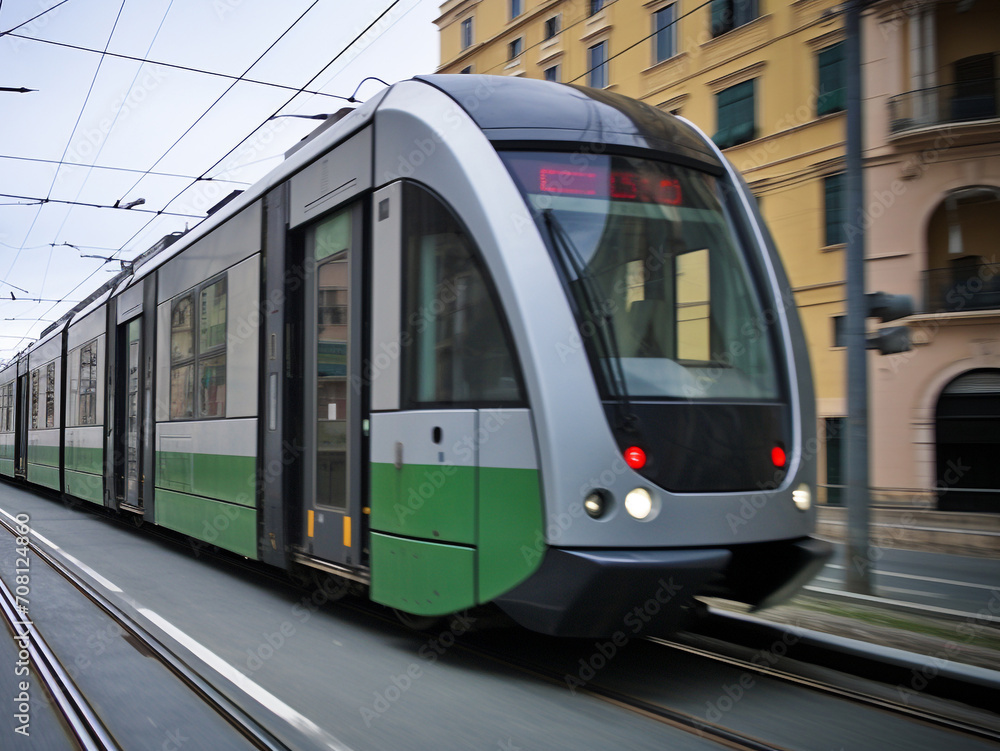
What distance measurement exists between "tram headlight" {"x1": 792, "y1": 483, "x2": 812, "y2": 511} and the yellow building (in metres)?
13.9

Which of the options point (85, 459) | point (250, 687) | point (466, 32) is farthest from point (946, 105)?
point (466, 32)

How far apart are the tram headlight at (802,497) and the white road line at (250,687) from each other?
264 cm

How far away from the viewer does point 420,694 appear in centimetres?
487

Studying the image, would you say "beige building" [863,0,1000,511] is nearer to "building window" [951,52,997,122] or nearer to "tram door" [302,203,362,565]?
"building window" [951,52,997,122]

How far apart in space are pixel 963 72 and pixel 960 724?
705 inches

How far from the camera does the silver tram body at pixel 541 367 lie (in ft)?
15.5

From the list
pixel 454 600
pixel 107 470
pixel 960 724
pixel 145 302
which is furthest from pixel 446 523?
pixel 107 470

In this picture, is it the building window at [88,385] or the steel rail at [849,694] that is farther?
the building window at [88,385]

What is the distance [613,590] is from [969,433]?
16.7 metres

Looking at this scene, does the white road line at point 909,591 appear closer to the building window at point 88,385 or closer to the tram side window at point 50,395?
the building window at point 88,385

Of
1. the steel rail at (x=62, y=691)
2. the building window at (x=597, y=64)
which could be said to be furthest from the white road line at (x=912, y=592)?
the building window at (x=597, y=64)

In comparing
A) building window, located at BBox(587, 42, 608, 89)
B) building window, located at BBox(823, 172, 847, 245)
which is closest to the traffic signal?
building window, located at BBox(823, 172, 847, 245)

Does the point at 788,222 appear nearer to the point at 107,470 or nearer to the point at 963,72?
the point at 963,72

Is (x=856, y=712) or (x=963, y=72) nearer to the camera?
(x=856, y=712)
